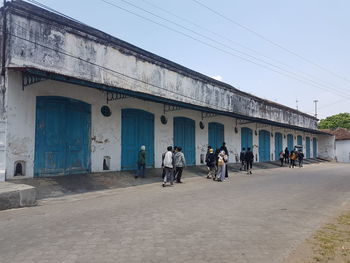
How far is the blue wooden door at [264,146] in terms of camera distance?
27438 mm

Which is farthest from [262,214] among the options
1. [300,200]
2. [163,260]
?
[163,260]

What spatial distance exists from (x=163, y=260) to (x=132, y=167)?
10.7m

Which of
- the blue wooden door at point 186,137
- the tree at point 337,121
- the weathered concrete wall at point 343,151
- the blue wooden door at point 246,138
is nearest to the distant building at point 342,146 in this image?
the weathered concrete wall at point 343,151

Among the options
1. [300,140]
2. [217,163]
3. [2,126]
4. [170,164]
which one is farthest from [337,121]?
[2,126]

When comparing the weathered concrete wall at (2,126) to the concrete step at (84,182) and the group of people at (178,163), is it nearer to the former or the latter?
the concrete step at (84,182)

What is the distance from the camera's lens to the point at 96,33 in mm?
13336

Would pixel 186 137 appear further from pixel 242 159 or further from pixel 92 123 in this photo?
pixel 92 123

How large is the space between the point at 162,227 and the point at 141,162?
7.56 m

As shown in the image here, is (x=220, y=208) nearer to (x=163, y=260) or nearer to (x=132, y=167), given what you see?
(x=163, y=260)

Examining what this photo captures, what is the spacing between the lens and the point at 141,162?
1334 centimetres

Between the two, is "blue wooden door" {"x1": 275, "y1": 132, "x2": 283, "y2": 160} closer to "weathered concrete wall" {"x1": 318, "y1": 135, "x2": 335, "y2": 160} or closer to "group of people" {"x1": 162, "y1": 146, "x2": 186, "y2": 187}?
"weathered concrete wall" {"x1": 318, "y1": 135, "x2": 335, "y2": 160}

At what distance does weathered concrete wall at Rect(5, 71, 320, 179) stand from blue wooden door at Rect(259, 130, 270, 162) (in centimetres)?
890

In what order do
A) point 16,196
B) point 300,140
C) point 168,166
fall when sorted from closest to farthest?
point 16,196 → point 168,166 → point 300,140

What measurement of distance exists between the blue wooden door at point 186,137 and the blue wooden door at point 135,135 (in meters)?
2.11
